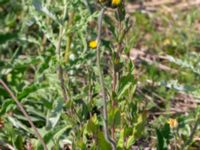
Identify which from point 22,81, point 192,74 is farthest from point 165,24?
point 22,81

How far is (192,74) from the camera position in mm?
3051

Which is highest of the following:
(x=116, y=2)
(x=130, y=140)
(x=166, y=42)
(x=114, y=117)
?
(x=116, y=2)

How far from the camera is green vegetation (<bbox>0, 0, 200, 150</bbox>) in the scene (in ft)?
6.19

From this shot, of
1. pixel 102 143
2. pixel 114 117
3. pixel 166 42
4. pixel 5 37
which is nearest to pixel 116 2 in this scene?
pixel 114 117

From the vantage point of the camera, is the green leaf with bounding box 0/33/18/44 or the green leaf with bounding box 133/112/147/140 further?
the green leaf with bounding box 0/33/18/44

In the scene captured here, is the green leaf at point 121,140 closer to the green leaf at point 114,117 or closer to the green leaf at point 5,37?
the green leaf at point 114,117

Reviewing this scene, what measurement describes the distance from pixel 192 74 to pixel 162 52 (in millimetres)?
420

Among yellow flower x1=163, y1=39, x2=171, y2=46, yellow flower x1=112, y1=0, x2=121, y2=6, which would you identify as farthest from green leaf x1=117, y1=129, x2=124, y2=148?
yellow flower x1=163, y1=39, x2=171, y2=46

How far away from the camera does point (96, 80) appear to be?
2084 millimetres

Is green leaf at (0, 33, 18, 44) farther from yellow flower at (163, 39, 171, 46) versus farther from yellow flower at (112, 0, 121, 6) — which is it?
yellow flower at (112, 0, 121, 6)

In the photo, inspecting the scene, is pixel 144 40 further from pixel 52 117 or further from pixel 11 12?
pixel 52 117

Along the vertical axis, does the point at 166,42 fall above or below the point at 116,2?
below

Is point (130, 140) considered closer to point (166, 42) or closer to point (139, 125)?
point (139, 125)

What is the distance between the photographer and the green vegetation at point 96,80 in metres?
1.89
